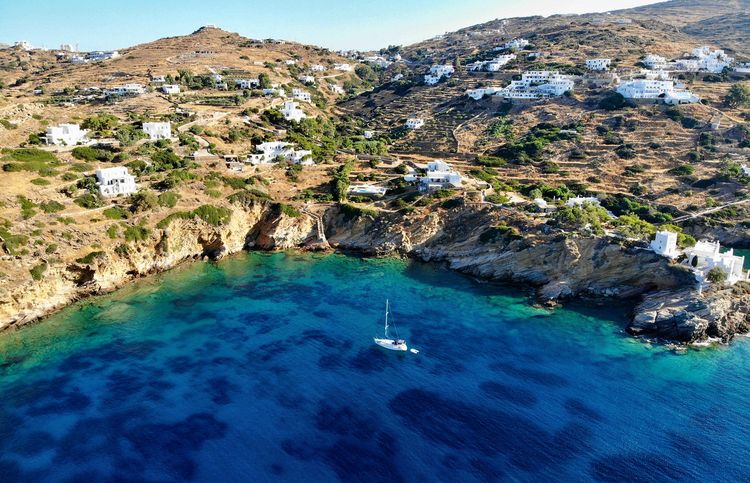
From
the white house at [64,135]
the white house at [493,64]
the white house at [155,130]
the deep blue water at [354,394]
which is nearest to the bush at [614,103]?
the white house at [493,64]

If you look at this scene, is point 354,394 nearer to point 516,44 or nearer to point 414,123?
point 414,123

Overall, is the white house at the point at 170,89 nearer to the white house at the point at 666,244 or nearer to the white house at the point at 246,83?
the white house at the point at 246,83

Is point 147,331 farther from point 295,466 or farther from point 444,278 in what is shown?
point 444,278

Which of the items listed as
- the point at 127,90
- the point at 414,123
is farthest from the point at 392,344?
the point at 127,90

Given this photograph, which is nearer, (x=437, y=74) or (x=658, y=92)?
(x=658, y=92)

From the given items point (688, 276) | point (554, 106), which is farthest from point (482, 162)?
point (688, 276)

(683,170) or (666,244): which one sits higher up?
(683,170)

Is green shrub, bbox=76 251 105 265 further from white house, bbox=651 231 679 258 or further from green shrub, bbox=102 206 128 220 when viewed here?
white house, bbox=651 231 679 258
